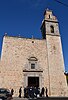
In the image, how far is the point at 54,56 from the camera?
2288 cm

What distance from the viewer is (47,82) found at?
2117 centimetres

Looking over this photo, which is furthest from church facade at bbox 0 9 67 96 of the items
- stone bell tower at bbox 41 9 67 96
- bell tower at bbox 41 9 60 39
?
bell tower at bbox 41 9 60 39

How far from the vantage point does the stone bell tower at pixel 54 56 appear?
21.0 metres

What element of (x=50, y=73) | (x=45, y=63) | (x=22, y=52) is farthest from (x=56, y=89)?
(x=22, y=52)

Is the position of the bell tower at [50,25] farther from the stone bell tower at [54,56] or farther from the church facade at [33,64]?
the church facade at [33,64]

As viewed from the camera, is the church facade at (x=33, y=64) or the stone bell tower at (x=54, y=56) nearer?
the church facade at (x=33, y=64)

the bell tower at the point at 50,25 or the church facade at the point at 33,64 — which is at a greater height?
the bell tower at the point at 50,25

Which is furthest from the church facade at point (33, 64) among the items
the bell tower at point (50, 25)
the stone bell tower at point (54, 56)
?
the bell tower at point (50, 25)

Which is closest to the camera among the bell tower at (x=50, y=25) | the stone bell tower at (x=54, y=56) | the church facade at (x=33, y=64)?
the church facade at (x=33, y=64)

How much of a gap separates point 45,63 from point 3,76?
635cm

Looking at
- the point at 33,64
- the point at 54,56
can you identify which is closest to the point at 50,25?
the point at 54,56

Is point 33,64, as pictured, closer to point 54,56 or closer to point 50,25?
point 54,56

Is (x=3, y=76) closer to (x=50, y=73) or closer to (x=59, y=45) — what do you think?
(x=50, y=73)

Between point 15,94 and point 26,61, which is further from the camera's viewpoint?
point 26,61
